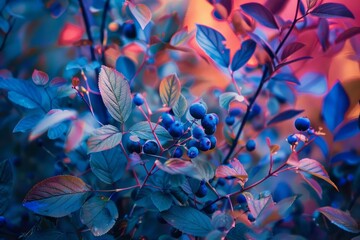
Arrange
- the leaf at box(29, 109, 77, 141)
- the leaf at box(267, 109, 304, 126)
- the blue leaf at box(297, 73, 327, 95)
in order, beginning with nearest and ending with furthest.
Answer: the leaf at box(29, 109, 77, 141)
the leaf at box(267, 109, 304, 126)
the blue leaf at box(297, 73, 327, 95)

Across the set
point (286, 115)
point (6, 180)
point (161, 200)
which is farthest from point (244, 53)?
point (6, 180)

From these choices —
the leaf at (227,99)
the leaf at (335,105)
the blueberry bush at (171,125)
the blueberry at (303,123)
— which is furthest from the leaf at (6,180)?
the leaf at (335,105)

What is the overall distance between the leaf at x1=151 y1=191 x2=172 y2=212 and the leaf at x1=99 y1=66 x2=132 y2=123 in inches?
4.2

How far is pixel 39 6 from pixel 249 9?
469 mm

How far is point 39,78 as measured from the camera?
53 cm

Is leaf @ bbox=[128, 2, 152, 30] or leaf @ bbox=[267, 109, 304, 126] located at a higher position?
leaf @ bbox=[128, 2, 152, 30]

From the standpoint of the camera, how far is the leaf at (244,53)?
0.60 m

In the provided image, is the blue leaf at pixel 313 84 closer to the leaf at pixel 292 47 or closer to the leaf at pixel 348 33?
the leaf at pixel 348 33

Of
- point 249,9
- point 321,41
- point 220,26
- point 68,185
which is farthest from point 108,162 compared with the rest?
point 220,26

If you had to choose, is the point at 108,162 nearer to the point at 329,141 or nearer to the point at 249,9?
the point at 249,9

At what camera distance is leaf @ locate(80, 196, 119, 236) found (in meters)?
0.45

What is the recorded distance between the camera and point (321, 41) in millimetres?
659

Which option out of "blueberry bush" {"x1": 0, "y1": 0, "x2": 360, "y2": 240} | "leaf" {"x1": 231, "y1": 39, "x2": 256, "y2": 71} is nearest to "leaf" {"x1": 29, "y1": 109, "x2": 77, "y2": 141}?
"blueberry bush" {"x1": 0, "y1": 0, "x2": 360, "y2": 240}

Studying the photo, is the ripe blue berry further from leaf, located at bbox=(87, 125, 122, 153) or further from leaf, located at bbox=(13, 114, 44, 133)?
leaf, located at bbox=(13, 114, 44, 133)
